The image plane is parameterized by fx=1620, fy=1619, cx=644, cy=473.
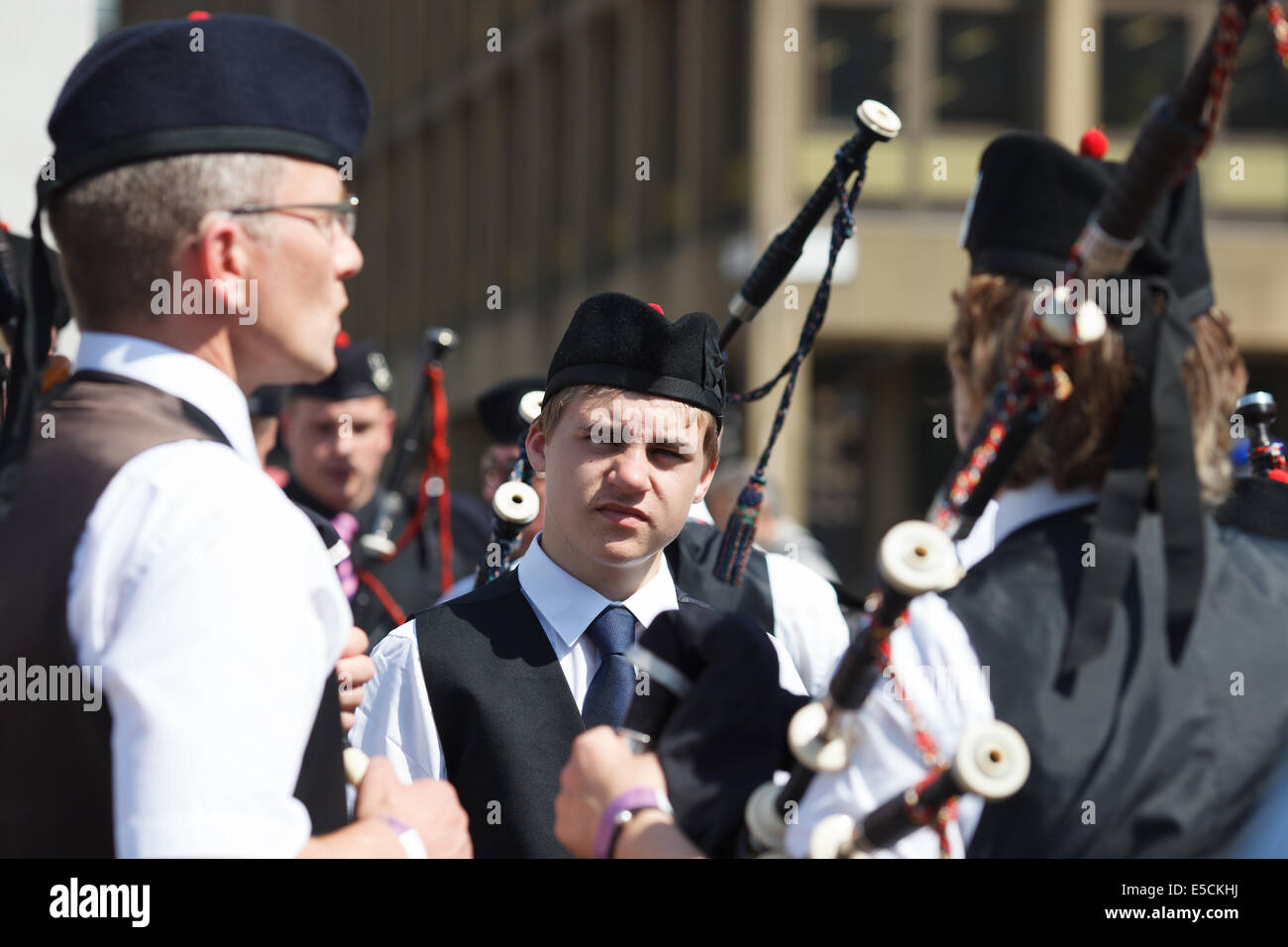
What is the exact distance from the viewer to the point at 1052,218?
2248 mm

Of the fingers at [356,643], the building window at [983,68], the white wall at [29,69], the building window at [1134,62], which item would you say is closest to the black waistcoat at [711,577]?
the fingers at [356,643]

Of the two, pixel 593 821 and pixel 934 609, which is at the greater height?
pixel 934 609

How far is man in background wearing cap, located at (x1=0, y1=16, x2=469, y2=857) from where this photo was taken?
177 cm

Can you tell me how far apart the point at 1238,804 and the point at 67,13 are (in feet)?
17.8

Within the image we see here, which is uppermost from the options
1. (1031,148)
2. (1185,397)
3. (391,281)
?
(391,281)

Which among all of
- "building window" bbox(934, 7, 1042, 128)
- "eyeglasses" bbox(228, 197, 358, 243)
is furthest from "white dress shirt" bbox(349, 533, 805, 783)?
"building window" bbox(934, 7, 1042, 128)

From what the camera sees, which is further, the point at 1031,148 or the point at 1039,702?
the point at 1031,148

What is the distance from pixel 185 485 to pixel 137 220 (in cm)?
39

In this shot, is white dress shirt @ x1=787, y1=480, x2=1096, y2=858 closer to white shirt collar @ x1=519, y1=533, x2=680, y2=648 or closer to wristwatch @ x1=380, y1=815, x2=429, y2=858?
wristwatch @ x1=380, y1=815, x2=429, y2=858

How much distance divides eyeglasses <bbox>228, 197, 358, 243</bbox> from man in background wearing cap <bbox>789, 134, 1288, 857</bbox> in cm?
89

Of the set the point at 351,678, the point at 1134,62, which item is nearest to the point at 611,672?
the point at 351,678

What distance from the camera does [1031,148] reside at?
7.57 ft

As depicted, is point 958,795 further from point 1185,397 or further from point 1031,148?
point 1031,148
